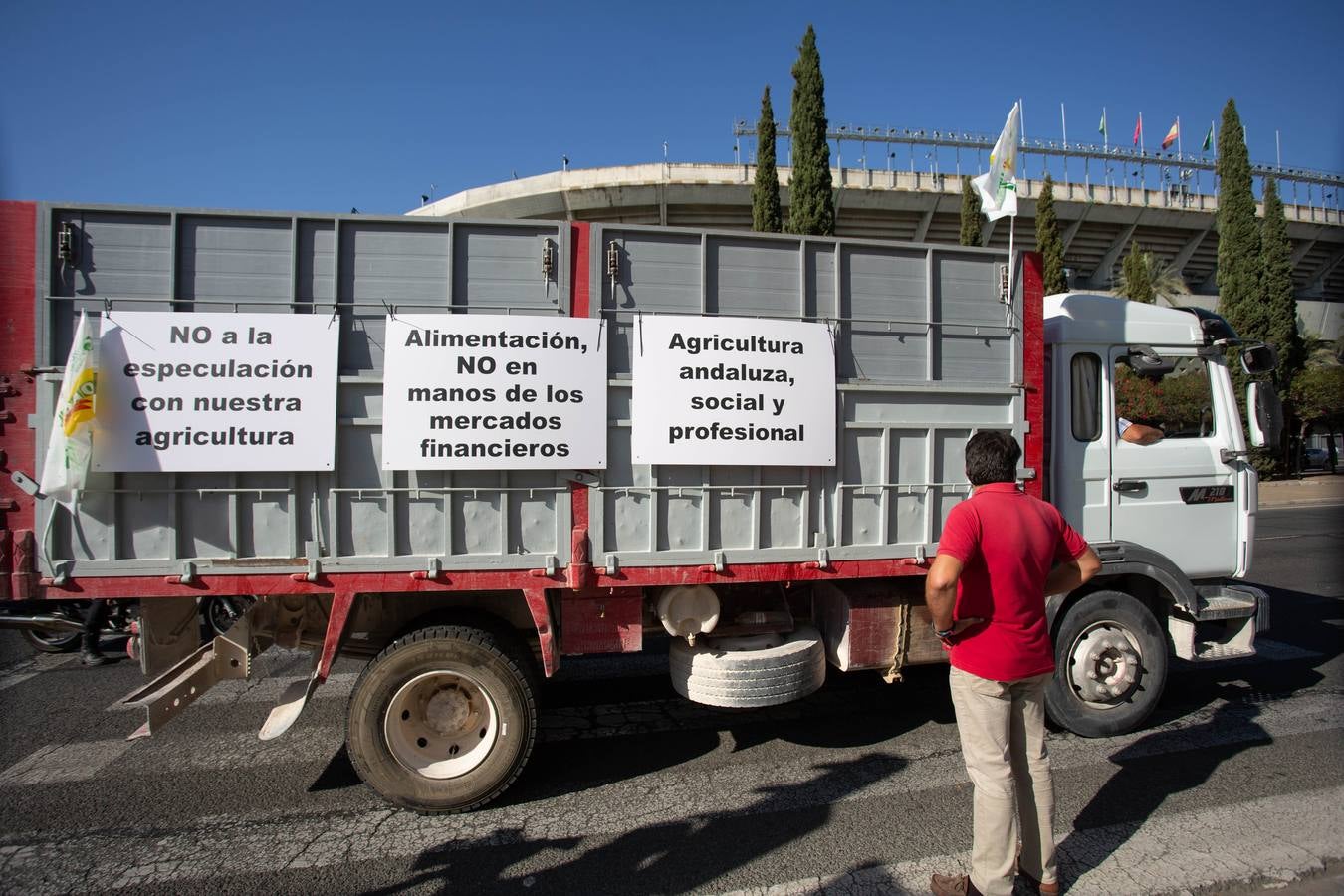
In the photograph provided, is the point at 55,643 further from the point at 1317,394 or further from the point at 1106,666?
the point at 1317,394

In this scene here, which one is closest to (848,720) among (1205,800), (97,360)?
(1205,800)

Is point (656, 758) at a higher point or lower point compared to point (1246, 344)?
lower

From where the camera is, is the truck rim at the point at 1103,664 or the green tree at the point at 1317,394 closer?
the truck rim at the point at 1103,664

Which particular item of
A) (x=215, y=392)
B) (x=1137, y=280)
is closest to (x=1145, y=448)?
(x=215, y=392)

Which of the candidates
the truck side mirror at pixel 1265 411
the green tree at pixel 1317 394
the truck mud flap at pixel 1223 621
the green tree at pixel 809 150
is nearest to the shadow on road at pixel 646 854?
the truck mud flap at pixel 1223 621

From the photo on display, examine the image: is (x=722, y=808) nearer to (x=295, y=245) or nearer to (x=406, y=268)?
(x=406, y=268)

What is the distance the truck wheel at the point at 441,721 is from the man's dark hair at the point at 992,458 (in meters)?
2.46

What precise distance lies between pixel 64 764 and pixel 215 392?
2.69m

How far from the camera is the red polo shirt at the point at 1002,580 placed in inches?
114

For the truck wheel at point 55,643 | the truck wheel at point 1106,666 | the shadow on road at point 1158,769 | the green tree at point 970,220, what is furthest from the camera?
the green tree at point 970,220

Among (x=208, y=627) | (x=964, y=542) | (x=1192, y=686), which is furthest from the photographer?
(x=1192, y=686)

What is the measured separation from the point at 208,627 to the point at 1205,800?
5907mm

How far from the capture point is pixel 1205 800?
151 inches

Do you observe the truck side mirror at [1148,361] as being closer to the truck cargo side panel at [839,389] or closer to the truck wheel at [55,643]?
the truck cargo side panel at [839,389]
